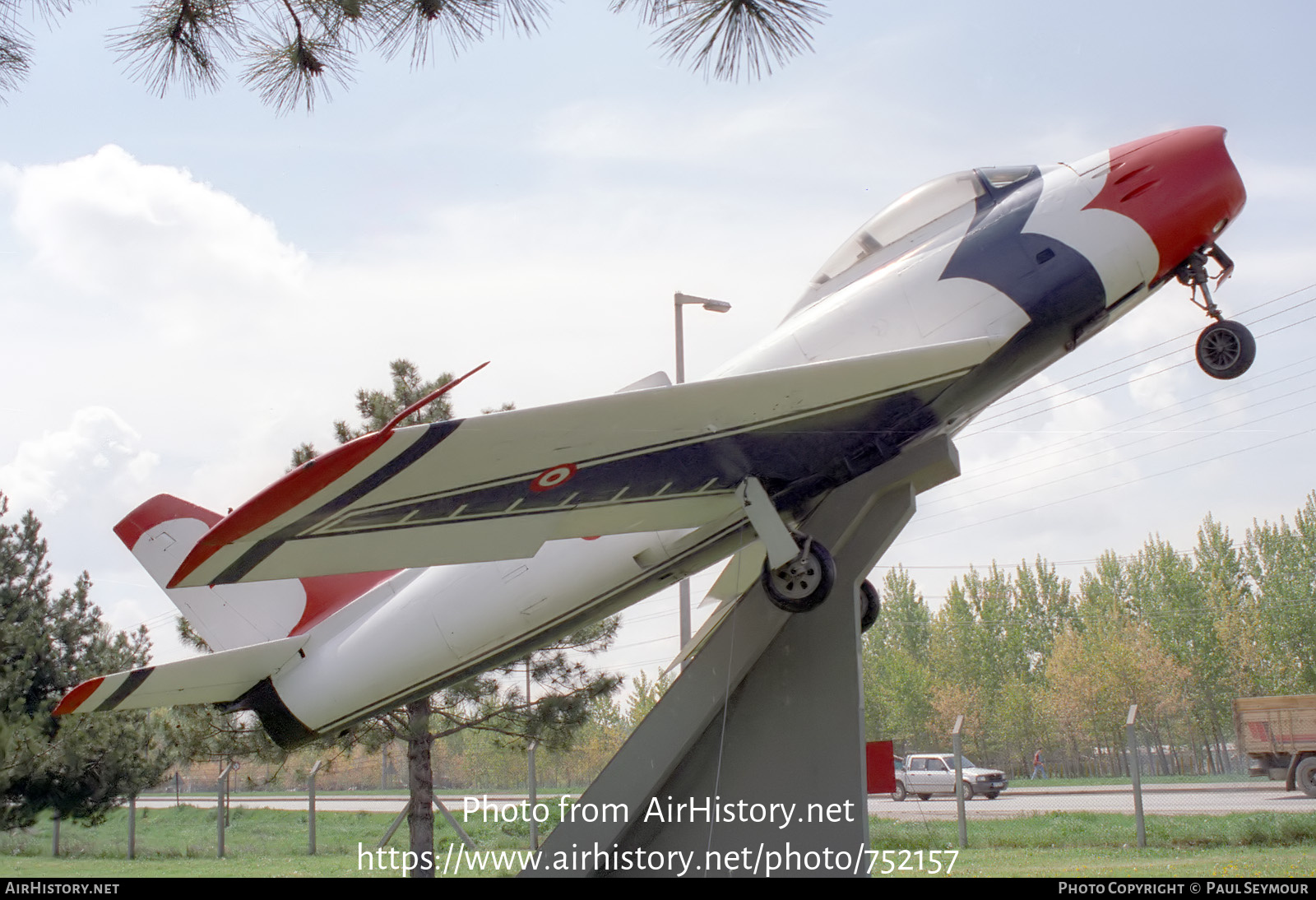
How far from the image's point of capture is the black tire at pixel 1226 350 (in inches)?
272

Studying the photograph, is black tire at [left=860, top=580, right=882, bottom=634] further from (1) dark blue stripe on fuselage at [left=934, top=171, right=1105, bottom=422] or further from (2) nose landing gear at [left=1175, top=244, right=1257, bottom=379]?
(2) nose landing gear at [left=1175, top=244, right=1257, bottom=379]

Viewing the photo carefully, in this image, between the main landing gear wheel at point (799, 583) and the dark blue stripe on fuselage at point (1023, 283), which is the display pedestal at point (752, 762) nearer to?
the main landing gear wheel at point (799, 583)

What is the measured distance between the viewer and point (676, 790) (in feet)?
21.1

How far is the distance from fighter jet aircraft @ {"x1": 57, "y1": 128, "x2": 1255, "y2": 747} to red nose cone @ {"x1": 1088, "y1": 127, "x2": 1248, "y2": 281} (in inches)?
0.5

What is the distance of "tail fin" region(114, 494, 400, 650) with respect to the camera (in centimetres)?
837

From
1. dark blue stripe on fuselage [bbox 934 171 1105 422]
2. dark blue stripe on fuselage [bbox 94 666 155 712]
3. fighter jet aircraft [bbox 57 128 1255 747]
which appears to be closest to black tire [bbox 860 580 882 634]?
fighter jet aircraft [bbox 57 128 1255 747]

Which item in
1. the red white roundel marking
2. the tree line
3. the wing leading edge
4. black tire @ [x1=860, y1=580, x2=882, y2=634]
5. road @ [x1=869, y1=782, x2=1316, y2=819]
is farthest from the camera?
the tree line

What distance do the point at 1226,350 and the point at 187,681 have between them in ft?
25.7

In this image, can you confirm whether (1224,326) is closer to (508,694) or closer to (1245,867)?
(1245,867)

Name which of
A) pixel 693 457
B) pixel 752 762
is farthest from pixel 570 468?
pixel 752 762

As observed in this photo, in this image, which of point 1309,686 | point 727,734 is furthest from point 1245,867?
point 1309,686

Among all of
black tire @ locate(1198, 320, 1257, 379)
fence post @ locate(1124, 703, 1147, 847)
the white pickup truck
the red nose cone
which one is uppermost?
the red nose cone

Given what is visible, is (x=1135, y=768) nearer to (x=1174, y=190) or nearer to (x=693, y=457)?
(x=1174, y=190)

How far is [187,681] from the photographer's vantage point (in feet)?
24.2
